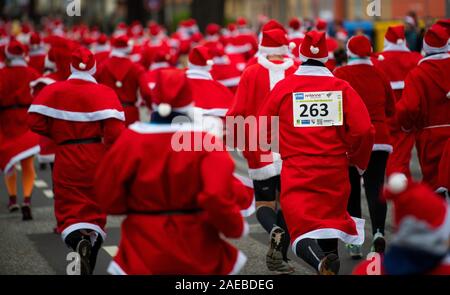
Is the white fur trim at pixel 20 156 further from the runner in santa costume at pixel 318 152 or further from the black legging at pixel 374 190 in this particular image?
the runner in santa costume at pixel 318 152

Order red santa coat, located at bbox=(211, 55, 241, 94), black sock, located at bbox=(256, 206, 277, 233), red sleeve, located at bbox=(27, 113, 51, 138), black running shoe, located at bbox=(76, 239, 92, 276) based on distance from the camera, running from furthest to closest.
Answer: red santa coat, located at bbox=(211, 55, 241, 94)
black sock, located at bbox=(256, 206, 277, 233)
red sleeve, located at bbox=(27, 113, 51, 138)
black running shoe, located at bbox=(76, 239, 92, 276)

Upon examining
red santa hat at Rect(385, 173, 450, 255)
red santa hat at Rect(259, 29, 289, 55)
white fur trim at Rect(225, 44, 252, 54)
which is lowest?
white fur trim at Rect(225, 44, 252, 54)

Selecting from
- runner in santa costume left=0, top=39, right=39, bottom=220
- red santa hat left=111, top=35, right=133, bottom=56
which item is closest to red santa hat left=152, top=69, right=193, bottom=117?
runner in santa costume left=0, top=39, right=39, bottom=220

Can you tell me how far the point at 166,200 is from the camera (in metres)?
6.62

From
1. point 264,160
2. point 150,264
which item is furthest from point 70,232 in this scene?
point 150,264

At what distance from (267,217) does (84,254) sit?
1.65 m

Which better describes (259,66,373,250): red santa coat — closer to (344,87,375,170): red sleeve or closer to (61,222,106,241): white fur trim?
(344,87,375,170): red sleeve

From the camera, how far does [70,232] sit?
9.77 meters

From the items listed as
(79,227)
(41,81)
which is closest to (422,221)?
(79,227)

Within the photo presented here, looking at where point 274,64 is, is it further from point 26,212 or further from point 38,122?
point 26,212

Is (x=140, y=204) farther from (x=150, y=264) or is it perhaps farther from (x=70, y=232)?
(x=70, y=232)

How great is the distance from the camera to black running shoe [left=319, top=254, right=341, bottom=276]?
866 centimetres

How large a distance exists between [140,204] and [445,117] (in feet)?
15.8

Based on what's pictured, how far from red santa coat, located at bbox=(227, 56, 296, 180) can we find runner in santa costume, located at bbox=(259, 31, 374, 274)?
1.37 meters
